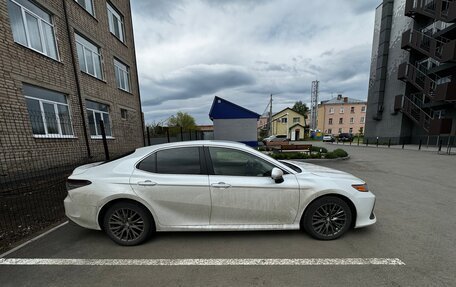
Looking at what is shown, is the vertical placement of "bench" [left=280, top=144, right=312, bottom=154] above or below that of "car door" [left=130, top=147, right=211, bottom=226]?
below

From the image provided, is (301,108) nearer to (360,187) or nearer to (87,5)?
(87,5)

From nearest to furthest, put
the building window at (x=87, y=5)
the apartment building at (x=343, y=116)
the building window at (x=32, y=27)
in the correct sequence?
1. the building window at (x=32, y=27)
2. the building window at (x=87, y=5)
3. the apartment building at (x=343, y=116)

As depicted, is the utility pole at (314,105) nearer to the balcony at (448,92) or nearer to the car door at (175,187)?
the balcony at (448,92)

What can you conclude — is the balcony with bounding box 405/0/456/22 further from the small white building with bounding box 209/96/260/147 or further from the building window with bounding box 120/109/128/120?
the building window with bounding box 120/109/128/120

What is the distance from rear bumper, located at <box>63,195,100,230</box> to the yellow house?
47269 mm

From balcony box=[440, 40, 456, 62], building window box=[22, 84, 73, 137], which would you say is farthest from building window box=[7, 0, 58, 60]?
balcony box=[440, 40, 456, 62]

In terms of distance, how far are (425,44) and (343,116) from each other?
31521 millimetres

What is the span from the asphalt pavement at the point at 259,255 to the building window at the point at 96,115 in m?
7.58

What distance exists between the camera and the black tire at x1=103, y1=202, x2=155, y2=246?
294 centimetres

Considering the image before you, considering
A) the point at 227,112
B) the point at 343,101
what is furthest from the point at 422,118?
the point at 343,101

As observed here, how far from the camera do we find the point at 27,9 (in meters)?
6.86

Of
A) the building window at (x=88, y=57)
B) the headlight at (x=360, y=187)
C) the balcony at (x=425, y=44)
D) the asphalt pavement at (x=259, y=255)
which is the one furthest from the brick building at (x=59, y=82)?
the balcony at (x=425, y=44)

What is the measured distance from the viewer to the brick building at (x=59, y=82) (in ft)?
20.0

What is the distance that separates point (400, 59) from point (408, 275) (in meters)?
26.9
